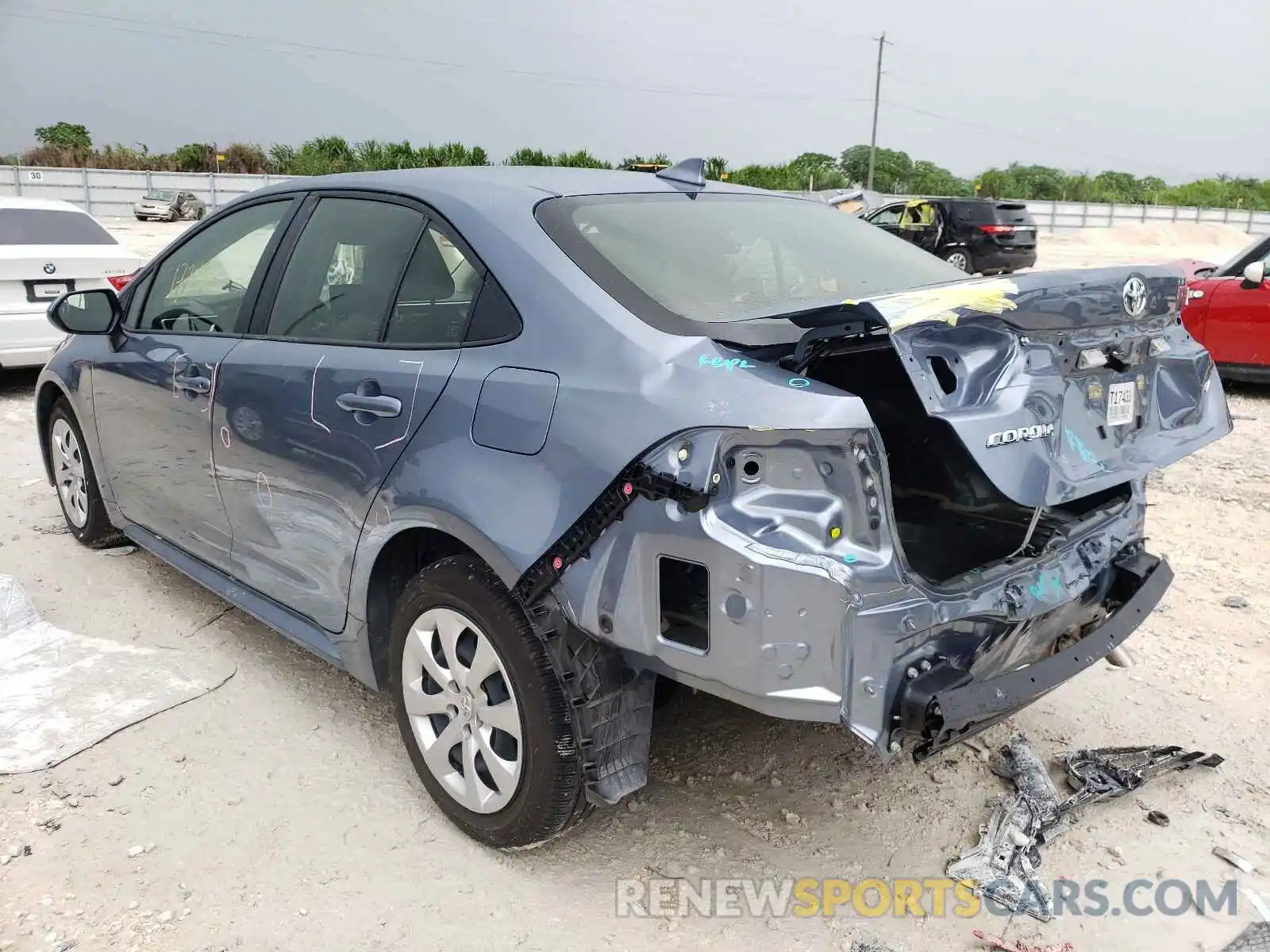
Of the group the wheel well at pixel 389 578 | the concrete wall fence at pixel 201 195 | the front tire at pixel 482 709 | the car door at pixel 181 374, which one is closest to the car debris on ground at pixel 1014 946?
the front tire at pixel 482 709

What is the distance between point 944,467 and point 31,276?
289 inches

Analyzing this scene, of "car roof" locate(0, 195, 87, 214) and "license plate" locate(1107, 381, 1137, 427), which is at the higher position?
"car roof" locate(0, 195, 87, 214)

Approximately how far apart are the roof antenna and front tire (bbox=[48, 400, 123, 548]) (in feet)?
9.80

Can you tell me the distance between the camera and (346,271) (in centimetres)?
305

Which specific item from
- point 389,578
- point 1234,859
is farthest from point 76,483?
point 1234,859

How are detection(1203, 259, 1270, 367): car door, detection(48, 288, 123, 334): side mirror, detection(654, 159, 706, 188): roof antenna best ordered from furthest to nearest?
detection(1203, 259, 1270, 367): car door < detection(48, 288, 123, 334): side mirror < detection(654, 159, 706, 188): roof antenna

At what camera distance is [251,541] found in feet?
10.9

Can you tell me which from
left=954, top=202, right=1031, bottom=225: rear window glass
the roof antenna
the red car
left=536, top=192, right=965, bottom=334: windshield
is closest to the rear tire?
left=954, top=202, right=1031, bottom=225: rear window glass

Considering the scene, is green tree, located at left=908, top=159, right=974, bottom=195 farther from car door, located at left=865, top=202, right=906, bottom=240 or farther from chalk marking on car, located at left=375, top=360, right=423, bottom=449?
chalk marking on car, located at left=375, top=360, right=423, bottom=449

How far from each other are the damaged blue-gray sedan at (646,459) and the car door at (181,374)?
0.10 ft

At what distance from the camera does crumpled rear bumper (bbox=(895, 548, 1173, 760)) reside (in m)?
2.04

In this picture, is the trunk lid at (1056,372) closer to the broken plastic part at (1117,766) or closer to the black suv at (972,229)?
the broken plastic part at (1117,766)

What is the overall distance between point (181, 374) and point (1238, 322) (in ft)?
25.0

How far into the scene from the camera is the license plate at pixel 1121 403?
2.48 metres
